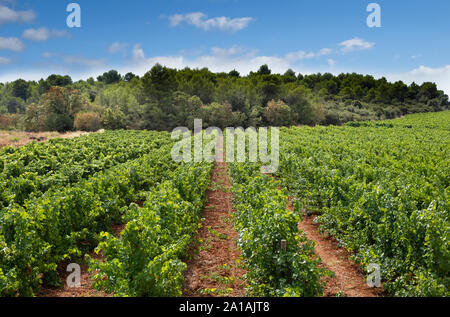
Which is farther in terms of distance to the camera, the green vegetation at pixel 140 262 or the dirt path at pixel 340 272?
the dirt path at pixel 340 272

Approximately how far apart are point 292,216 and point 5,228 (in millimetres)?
5439

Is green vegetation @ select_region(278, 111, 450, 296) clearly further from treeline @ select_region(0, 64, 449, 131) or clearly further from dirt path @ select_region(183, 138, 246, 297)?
treeline @ select_region(0, 64, 449, 131)

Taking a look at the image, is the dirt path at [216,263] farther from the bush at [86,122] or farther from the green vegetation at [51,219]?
the bush at [86,122]

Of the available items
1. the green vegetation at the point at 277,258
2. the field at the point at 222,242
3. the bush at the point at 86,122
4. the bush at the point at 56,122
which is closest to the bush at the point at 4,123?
the bush at the point at 56,122

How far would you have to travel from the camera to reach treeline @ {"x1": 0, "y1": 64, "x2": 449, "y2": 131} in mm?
53594

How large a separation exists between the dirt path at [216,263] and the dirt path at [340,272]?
185 cm

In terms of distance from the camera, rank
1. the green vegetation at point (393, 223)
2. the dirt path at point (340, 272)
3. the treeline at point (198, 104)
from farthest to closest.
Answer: the treeline at point (198, 104) < the dirt path at point (340, 272) < the green vegetation at point (393, 223)

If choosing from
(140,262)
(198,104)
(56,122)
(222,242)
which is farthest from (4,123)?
(140,262)

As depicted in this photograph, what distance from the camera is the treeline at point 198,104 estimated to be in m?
53.6

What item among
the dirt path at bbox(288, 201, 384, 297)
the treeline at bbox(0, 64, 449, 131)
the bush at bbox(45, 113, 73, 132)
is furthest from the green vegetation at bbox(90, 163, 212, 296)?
the bush at bbox(45, 113, 73, 132)

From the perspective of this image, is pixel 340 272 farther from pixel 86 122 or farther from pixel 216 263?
pixel 86 122

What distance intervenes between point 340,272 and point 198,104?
171ft

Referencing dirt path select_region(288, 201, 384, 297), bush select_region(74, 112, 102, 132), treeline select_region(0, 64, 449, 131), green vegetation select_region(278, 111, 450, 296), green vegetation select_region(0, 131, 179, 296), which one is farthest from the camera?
treeline select_region(0, 64, 449, 131)

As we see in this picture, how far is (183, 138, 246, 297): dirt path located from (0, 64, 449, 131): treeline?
46.6m
